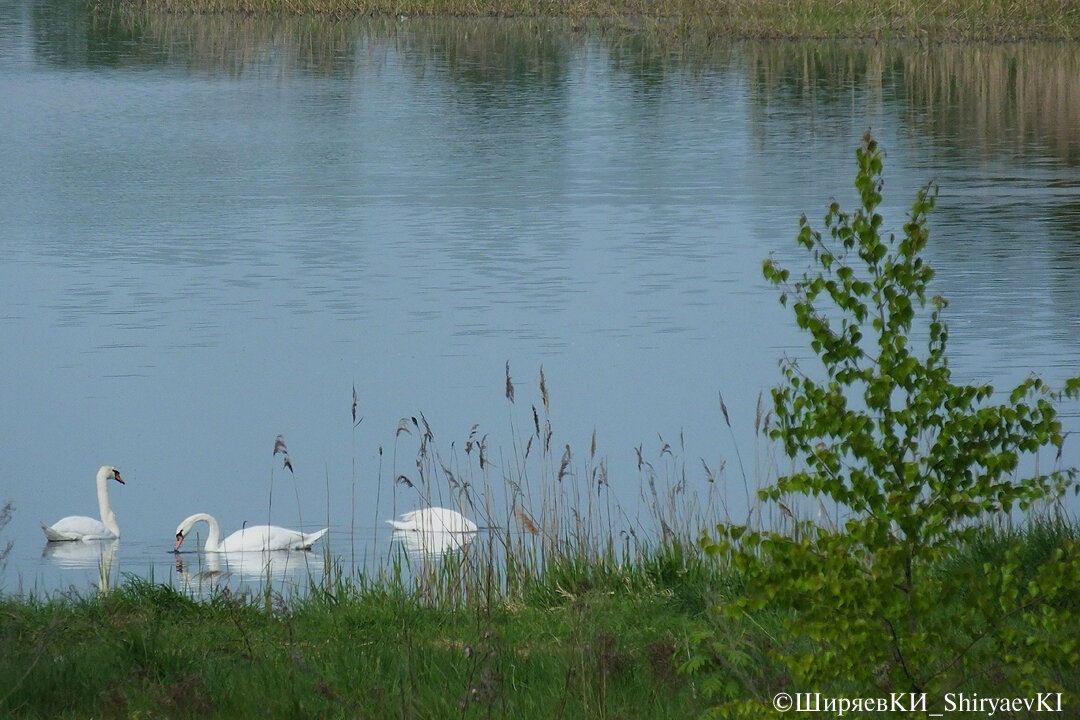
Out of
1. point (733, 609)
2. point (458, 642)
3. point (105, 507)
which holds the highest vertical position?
point (733, 609)

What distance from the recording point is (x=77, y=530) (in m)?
8.34

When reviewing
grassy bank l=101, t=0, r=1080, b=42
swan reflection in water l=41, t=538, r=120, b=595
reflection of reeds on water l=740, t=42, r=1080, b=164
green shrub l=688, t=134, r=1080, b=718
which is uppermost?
grassy bank l=101, t=0, r=1080, b=42

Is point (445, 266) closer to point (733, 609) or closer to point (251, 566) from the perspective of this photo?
point (251, 566)

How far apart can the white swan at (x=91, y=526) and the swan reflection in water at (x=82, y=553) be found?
0.03 m

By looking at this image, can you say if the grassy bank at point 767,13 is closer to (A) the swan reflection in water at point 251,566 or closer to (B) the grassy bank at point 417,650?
(A) the swan reflection in water at point 251,566

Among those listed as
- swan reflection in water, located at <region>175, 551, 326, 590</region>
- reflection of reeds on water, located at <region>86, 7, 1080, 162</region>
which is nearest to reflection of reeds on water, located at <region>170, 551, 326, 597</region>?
swan reflection in water, located at <region>175, 551, 326, 590</region>

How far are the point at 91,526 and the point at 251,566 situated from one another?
1.02 m

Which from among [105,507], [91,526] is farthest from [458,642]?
[105,507]

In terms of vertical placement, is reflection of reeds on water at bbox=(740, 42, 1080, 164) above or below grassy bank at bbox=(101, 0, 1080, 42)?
below

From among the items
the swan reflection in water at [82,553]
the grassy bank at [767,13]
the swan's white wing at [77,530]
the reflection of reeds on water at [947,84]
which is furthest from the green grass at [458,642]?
the grassy bank at [767,13]

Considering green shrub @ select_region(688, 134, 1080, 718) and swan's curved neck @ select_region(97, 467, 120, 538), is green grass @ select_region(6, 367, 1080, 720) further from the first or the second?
swan's curved neck @ select_region(97, 467, 120, 538)

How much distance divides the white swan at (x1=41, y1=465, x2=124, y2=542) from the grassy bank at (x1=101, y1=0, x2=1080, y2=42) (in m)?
26.5

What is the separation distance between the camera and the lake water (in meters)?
9.50

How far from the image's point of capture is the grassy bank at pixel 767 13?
32.6 m
